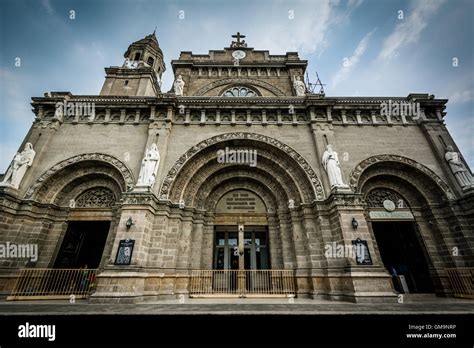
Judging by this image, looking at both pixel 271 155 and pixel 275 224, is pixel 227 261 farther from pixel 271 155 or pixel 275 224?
pixel 271 155

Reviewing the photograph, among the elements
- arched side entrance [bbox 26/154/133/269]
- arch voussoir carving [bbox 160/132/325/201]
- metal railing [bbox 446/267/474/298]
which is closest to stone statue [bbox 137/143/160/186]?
arch voussoir carving [bbox 160/132/325/201]

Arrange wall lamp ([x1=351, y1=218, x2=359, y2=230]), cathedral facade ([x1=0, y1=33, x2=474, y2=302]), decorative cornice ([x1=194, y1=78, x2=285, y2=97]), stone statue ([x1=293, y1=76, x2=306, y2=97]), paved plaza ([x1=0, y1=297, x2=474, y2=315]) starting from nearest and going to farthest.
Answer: paved plaza ([x1=0, y1=297, x2=474, y2=315])
wall lamp ([x1=351, y1=218, x2=359, y2=230])
cathedral facade ([x1=0, y1=33, x2=474, y2=302])
stone statue ([x1=293, y1=76, x2=306, y2=97])
decorative cornice ([x1=194, y1=78, x2=285, y2=97])

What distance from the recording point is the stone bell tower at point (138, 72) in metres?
18.2

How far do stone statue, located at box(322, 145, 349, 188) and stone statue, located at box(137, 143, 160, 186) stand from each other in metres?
9.09

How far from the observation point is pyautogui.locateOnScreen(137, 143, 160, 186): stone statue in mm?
9741

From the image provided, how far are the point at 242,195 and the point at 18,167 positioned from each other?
12092 millimetres

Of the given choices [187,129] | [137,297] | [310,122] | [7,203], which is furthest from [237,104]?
[7,203]

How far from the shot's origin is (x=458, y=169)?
10.4 m

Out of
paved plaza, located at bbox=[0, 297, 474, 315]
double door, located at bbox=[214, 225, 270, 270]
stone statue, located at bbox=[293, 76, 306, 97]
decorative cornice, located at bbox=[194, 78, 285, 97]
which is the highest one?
decorative cornice, located at bbox=[194, 78, 285, 97]

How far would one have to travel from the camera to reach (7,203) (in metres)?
9.33

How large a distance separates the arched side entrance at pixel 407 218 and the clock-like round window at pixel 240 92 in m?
11.2

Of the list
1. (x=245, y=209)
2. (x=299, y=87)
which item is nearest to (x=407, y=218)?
(x=245, y=209)

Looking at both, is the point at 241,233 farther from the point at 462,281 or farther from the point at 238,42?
the point at 238,42

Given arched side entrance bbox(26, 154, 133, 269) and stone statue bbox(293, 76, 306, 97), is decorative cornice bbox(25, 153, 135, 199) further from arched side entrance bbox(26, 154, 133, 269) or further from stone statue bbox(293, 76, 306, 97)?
stone statue bbox(293, 76, 306, 97)
